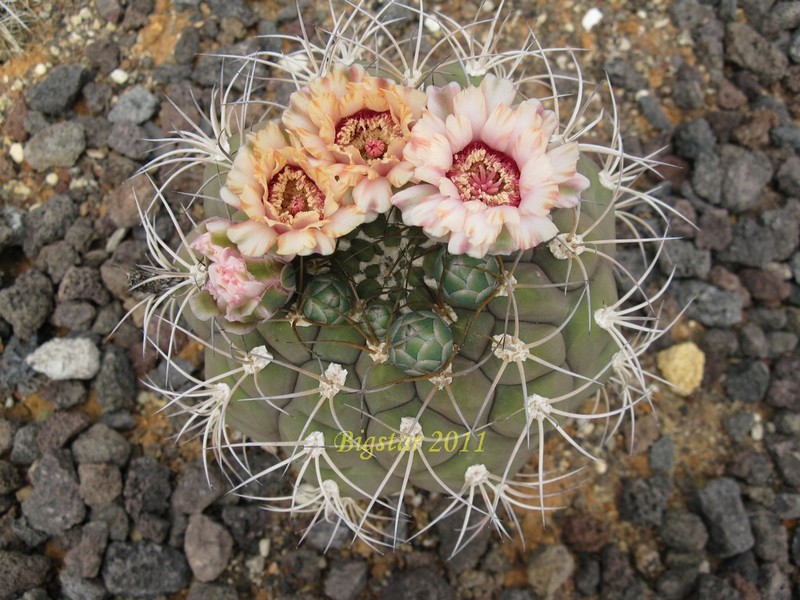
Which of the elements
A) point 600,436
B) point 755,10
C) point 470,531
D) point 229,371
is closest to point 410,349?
point 229,371

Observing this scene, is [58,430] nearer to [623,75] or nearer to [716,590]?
[716,590]

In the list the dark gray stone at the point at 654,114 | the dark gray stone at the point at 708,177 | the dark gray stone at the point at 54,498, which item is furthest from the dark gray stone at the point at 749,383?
the dark gray stone at the point at 54,498

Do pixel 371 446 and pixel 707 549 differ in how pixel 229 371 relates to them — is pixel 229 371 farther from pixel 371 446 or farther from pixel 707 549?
pixel 707 549

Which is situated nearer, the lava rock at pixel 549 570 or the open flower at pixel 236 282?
the open flower at pixel 236 282

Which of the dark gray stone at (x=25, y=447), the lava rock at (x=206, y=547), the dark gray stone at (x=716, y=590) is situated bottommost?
the dark gray stone at (x=716, y=590)

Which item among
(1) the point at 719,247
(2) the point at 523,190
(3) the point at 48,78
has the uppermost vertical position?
(2) the point at 523,190

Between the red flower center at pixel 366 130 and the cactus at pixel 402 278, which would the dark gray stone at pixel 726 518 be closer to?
the cactus at pixel 402 278

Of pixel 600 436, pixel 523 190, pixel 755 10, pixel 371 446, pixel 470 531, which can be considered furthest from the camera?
pixel 755 10

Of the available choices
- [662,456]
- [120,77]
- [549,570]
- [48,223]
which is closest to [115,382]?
[48,223]
